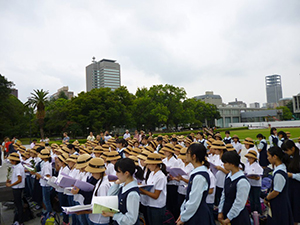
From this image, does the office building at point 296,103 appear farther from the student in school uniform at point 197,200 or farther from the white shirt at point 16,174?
the white shirt at point 16,174

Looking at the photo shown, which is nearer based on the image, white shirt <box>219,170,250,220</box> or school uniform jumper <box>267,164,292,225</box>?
white shirt <box>219,170,250,220</box>

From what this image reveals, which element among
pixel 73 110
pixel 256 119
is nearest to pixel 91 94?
pixel 73 110

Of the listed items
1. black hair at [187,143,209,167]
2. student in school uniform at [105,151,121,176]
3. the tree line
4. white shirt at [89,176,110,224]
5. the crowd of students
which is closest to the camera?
the crowd of students

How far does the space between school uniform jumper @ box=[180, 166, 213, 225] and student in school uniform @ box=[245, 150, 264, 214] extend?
8.05 feet

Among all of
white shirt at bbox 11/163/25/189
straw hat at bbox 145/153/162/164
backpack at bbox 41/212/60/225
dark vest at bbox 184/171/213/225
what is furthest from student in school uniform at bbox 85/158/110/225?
white shirt at bbox 11/163/25/189

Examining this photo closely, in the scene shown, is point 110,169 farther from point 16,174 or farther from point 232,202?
point 232,202

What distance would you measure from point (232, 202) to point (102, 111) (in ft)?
103

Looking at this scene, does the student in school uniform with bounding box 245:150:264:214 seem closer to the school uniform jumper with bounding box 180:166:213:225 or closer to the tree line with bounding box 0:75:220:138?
the school uniform jumper with bounding box 180:166:213:225

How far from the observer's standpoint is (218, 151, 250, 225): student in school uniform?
2.69 m

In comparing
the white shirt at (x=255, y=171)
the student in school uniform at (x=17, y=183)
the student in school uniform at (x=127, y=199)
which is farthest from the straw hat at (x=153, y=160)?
the student in school uniform at (x=17, y=183)

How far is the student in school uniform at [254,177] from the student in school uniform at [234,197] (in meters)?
1.93

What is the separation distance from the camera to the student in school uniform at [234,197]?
2689mm

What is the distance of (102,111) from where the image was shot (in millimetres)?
32938

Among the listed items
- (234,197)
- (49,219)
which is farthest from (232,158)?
(49,219)
